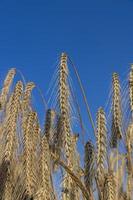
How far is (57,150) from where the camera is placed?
482 centimetres

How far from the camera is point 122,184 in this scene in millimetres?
6375

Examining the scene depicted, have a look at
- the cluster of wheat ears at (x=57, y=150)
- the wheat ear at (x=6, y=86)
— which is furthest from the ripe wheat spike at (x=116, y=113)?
the wheat ear at (x=6, y=86)

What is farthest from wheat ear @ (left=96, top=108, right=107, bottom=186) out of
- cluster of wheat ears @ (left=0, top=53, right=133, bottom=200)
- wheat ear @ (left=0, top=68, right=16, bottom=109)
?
wheat ear @ (left=0, top=68, right=16, bottom=109)

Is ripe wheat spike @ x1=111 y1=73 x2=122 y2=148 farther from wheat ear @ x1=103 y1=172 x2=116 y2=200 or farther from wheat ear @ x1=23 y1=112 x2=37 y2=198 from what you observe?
wheat ear @ x1=23 y1=112 x2=37 y2=198

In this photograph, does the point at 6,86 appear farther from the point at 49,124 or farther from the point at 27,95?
the point at 49,124

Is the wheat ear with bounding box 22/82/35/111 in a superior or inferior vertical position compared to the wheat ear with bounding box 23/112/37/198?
superior

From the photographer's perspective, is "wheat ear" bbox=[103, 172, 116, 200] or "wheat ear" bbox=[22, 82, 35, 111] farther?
"wheat ear" bbox=[22, 82, 35, 111]

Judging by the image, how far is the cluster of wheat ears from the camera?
4730mm

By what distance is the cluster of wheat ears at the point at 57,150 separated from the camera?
15.5 feet

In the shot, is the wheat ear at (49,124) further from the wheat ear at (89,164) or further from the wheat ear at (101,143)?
the wheat ear at (101,143)

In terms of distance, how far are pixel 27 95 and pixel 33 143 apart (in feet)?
2.66

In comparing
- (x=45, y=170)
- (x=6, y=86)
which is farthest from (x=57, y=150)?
(x=6, y=86)

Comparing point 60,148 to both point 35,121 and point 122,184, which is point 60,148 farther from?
point 122,184

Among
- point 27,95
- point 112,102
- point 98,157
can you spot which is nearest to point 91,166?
point 98,157
